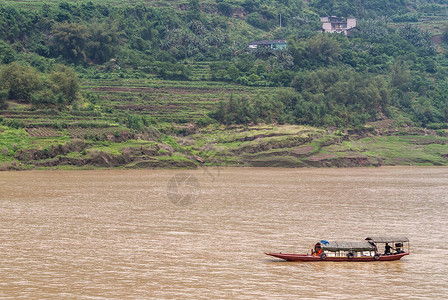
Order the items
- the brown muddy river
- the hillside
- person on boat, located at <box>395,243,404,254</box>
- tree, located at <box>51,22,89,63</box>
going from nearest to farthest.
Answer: the brown muddy river
person on boat, located at <box>395,243,404,254</box>
the hillside
tree, located at <box>51,22,89,63</box>

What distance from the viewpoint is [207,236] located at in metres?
27.9

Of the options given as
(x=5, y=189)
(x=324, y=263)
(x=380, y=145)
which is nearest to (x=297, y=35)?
(x=380, y=145)

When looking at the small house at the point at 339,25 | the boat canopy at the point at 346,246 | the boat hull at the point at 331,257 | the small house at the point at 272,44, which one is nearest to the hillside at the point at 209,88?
the small house at the point at 339,25

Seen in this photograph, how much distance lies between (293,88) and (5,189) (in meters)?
54.9

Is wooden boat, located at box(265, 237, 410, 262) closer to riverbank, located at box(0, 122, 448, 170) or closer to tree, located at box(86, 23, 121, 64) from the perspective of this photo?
A: riverbank, located at box(0, 122, 448, 170)

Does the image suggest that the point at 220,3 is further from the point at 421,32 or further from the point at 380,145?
the point at 380,145

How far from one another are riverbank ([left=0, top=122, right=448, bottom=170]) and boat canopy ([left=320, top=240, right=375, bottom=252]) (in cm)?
4045

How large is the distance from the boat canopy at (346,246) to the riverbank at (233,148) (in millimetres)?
40451

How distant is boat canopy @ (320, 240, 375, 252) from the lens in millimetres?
23844

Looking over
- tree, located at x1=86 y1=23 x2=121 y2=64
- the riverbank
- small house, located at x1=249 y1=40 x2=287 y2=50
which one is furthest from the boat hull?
small house, located at x1=249 y1=40 x2=287 y2=50

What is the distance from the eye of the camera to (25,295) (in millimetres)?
19016

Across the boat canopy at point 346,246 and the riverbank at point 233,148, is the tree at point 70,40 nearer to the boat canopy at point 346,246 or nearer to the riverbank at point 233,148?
the riverbank at point 233,148

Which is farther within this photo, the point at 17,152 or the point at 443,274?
the point at 17,152

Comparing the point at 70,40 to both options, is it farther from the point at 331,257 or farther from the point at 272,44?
the point at 331,257
